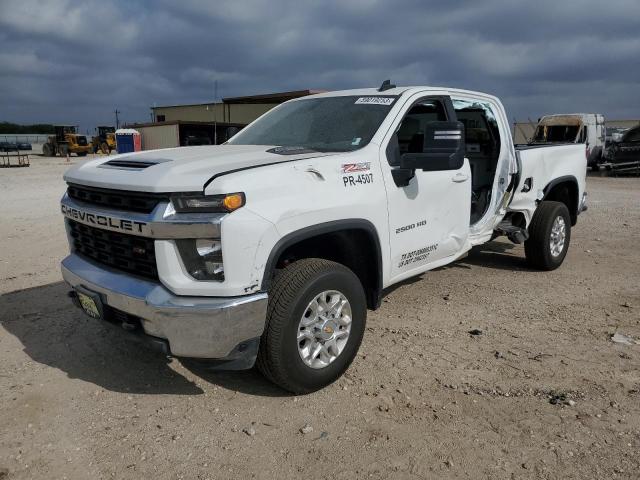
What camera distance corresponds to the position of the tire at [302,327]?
295 cm

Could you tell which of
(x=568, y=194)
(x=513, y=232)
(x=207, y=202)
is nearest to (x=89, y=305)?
(x=207, y=202)

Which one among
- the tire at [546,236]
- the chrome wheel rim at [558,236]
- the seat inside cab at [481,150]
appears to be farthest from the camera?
the chrome wheel rim at [558,236]

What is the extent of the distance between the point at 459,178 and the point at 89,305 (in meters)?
2.93

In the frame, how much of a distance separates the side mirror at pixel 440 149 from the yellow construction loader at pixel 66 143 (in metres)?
38.8

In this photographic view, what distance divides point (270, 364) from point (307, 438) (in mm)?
453

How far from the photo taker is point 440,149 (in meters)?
3.48

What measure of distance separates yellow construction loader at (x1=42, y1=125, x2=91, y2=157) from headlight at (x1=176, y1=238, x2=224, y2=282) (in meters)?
38.9

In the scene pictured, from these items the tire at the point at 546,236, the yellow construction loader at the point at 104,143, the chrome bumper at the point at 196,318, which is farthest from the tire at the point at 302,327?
the yellow construction loader at the point at 104,143

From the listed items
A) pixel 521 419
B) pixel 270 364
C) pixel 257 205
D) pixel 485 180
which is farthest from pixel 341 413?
pixel 485 180

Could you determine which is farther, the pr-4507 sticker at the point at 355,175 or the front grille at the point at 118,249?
the pr-4507 sticker at the point at 355,175

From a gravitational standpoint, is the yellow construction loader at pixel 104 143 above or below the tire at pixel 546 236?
above

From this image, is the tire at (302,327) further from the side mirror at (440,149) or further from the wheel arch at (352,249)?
the side mirror at (440,149)

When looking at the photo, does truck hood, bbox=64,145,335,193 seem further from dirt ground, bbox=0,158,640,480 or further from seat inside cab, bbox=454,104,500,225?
seat inside cab, bbox=454,104,500,225

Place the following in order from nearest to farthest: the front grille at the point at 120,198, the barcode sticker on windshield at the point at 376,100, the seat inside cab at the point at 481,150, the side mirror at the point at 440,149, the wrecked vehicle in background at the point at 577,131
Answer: the front grille at the point at 120,198
the side mirror at the point at 440,149
the barcode sticker on windshield at the point at 376,100
the seat inside cab at the point at 481,150
the wrecked vehicle in background at the point at 577,131
